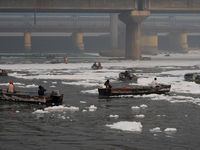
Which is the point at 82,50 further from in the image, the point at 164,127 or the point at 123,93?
the point at 164,127

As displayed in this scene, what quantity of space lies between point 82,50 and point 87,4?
74052 mm

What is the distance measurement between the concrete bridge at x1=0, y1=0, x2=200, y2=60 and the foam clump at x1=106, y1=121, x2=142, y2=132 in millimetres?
61409

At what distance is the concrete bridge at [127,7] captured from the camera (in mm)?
79500

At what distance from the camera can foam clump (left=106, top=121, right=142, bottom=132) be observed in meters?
20.0

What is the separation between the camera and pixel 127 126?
20469 millimetres

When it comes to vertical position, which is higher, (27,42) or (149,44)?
(27,42)

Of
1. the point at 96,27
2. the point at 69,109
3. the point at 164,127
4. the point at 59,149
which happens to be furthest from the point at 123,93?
the point at 96,27

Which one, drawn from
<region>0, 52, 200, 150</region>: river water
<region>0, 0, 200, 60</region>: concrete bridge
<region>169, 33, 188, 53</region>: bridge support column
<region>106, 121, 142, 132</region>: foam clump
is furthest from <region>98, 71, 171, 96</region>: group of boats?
<region>169, 33, 188, 53</region>: bridge support column

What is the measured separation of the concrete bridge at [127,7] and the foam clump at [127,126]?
61409 mm

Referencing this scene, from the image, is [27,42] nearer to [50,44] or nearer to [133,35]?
[50,44]

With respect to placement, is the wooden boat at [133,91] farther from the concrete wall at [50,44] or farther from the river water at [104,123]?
the concrete wall at [50,44]

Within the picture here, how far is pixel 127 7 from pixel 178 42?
8114 centimetres

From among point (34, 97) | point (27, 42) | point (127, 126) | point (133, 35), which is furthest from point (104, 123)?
point (27, 42)

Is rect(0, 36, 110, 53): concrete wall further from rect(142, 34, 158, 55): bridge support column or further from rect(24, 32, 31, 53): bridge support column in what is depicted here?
rect(142, 34, 158, 55): bridge support column
